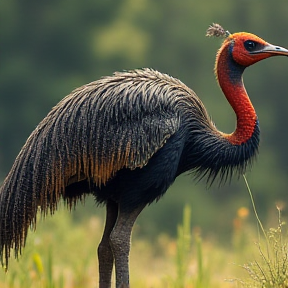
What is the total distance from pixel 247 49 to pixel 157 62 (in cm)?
1575

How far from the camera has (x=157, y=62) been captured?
78.3ft

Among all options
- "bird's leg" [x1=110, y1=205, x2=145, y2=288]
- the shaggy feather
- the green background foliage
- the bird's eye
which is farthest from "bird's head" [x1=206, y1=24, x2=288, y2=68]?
the green background foliage

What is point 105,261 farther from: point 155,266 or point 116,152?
point 155,266

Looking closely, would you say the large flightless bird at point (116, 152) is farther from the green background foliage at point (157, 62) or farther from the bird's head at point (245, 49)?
the green background foliage at point (157, 62)

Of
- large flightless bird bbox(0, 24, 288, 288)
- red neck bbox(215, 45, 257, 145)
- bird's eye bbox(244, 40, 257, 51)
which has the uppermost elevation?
bird's eye bbox(244, 40, 257, 51)

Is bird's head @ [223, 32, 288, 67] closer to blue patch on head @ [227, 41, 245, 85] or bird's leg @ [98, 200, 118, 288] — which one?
blue patch on head @ [227, 41, 245, 85]

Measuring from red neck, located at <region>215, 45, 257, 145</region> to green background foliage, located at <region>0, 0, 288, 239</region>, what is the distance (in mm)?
13168

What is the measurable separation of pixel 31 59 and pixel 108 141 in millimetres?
17215

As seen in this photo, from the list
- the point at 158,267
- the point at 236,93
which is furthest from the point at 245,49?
the point at 158,267

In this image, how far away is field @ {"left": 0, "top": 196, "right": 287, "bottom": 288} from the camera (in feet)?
24.8

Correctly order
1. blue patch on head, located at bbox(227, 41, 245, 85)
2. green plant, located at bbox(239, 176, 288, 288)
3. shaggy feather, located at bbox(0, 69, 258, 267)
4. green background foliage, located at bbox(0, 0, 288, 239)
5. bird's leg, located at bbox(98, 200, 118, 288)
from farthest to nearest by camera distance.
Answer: green background foliage, located at bbox(0, 0, 288, 239)
blue patch on head, located at bbox(227, 41, 245, 85)
bird's leg, located at bbox(98, 200, 118, 288)
green plant, located at bbox(239, 176, 288, 288)
shaggy feather, located at bbox(0, 69, 258, 267)

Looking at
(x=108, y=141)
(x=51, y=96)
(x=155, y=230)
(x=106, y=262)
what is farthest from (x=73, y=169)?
(x=51, y=96)

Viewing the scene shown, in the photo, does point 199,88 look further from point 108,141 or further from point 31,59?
point 108,141

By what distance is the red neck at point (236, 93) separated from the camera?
26.2ft
